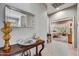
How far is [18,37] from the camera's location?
150 centimetres

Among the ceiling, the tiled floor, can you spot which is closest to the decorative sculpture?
the tiled floor

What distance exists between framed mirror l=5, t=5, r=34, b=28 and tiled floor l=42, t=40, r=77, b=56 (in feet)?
1.28

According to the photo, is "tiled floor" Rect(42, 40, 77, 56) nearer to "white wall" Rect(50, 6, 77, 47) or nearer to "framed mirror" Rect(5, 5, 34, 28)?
"white wall" Rect(50, 6, 77, 47)

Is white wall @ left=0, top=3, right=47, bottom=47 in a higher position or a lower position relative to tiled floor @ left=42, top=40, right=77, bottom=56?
higher

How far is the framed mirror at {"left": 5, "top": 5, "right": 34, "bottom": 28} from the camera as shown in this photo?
1448 millimetres

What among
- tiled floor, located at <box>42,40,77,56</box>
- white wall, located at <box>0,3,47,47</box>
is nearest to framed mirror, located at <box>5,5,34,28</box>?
white wall, located at <box>0,3,47,47</box>

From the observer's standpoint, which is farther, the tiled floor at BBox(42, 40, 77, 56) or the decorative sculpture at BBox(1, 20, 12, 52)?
the tiled floor at BBox(42, 40, 77, 56)

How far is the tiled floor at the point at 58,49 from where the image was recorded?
151 cm

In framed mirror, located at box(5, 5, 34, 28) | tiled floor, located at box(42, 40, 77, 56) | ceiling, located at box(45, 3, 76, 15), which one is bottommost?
tiled floor, located at box(42, 40, 77, 56)

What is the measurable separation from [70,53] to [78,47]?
0.13 m

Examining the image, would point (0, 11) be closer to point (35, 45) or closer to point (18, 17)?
point (18, 17)

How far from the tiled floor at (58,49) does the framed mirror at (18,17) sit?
0.39 m

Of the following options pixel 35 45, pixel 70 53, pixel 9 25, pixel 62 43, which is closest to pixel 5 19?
pixel 9 25

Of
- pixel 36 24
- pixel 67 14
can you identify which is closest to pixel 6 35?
pixel 36 24
